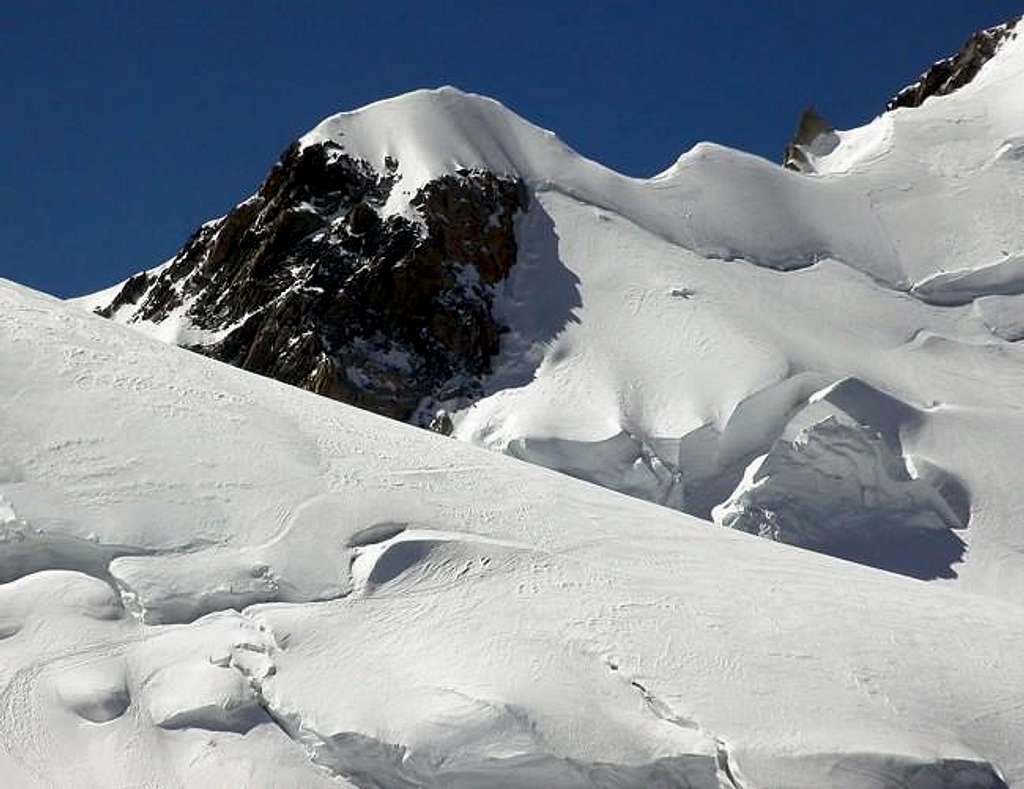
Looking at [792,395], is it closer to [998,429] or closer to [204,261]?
[998,429]

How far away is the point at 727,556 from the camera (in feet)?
47.4

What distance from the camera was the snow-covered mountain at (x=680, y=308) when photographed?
2433cm

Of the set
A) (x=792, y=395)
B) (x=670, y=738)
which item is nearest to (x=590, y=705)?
(x=670, y=738)

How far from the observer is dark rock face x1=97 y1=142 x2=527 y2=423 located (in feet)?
95.7

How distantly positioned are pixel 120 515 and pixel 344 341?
55.8ft

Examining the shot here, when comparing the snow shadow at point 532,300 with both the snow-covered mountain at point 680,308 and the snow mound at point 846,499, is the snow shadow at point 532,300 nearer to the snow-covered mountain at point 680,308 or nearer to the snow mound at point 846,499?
the snow-covered mountain at point 680,308

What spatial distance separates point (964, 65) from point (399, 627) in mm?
32978

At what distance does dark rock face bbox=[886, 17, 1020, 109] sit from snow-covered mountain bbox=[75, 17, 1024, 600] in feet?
12.9

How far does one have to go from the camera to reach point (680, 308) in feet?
91.5

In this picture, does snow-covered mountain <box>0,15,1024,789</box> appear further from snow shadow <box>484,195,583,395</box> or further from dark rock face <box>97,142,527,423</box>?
dark rock face <box>97,142,527,423</box>

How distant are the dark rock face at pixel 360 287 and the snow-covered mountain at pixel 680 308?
0.17 feet

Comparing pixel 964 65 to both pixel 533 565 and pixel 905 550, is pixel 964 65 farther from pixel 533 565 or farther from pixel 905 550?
pixel 533 565

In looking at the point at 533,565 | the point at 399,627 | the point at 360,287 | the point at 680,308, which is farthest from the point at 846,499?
the point at 399,627

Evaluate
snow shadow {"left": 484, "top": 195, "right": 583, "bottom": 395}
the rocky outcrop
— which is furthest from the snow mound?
the rocky outcrop
